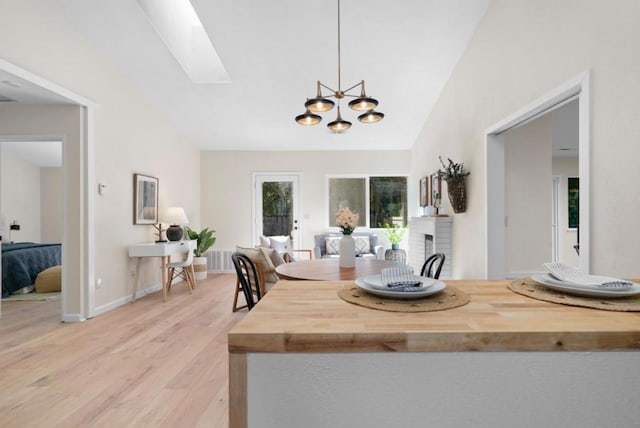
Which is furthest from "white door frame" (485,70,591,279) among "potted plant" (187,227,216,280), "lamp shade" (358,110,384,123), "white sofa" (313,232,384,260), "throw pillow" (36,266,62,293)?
"throw pillow" (36,266,62,293)

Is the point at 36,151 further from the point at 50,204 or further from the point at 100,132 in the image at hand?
the point at 100,132

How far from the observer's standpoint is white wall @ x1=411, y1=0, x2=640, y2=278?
5.92ft

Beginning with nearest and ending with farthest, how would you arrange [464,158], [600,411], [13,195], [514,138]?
[600,411]
[464,158]
[514,138]
[13,195]

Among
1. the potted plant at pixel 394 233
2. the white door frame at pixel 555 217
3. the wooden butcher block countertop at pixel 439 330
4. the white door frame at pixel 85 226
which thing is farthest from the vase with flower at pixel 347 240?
the white door frame at pixel 555 217

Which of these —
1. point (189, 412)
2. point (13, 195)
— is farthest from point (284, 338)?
point (13, 195)

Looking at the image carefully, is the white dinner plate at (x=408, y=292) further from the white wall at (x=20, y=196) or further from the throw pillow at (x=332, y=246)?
the white wall at (x=20, y=196)

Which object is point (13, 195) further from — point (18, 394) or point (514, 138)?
point (514, 138)

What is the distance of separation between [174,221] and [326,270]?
10.8ft

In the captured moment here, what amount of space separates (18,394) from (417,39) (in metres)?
4.54

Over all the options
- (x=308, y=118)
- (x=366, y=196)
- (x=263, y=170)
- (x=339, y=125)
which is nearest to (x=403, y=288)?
(x=308, y=118)

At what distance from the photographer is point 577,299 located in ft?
3.10

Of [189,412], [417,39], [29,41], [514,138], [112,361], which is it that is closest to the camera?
[189,412]

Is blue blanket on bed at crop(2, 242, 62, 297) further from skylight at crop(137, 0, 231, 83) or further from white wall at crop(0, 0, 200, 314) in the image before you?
skylight at crop(137, 0, 231, 83)

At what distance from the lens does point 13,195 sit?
682cm
